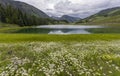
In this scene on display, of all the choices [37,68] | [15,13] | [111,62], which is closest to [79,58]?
[111,62]

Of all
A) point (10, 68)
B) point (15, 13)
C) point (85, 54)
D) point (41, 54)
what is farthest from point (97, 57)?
point (15, 13)

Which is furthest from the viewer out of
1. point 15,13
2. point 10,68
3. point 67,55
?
point 15,13

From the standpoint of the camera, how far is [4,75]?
53.2ft

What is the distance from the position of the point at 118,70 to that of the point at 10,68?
37.4 ft

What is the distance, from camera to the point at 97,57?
70.0ft

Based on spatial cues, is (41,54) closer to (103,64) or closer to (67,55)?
(67,55)

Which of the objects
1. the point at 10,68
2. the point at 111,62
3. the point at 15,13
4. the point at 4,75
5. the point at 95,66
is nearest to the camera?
the point at 4,75

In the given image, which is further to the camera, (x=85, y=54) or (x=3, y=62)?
(x=85, y=54)

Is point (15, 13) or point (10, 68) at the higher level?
point (15, 13)

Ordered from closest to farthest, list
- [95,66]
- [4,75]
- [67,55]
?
[4,75] → [95,66] → [67,55]

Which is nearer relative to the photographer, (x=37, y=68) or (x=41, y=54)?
(x=37, y=68)

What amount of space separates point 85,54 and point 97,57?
5.40ft

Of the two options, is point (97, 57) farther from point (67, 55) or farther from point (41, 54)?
point (41, 54)

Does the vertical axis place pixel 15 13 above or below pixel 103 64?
above
